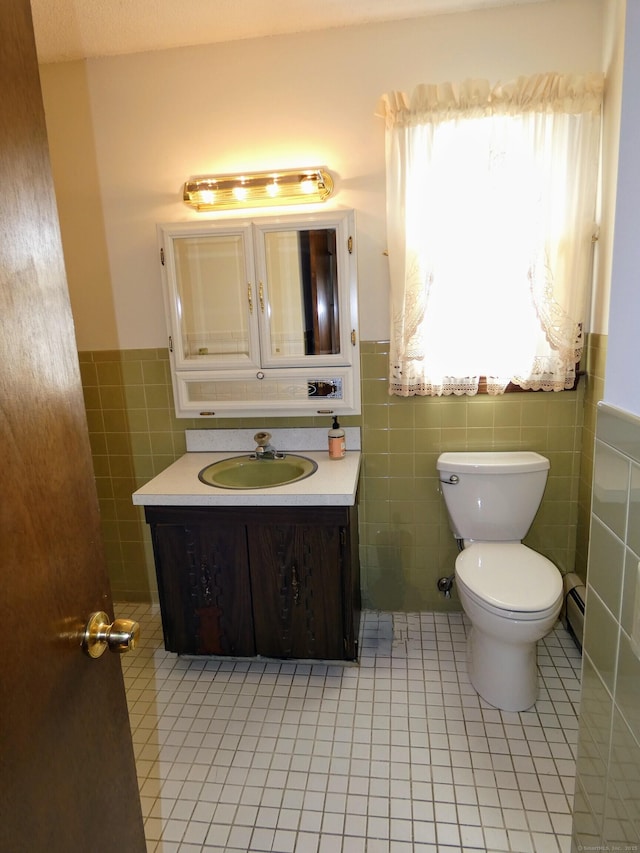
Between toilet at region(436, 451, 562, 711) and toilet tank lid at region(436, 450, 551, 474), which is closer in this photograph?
toilet at region(436, 451, 562, 711)

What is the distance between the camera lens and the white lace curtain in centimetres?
193

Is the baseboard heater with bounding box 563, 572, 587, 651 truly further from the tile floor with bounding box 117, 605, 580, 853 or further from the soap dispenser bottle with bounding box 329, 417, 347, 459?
the soap dispenser bottle with bounding box 329, 417, 347, 459

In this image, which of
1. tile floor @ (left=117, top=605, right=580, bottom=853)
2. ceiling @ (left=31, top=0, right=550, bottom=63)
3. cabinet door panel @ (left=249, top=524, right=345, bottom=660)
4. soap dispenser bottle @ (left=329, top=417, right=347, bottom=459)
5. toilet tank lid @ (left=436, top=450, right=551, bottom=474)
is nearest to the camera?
tile floor @ (left=117, top=605, right=580, bottom=853)

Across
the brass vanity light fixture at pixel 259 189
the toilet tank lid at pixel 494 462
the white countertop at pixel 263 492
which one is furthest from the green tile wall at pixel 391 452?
the brass vanity light fixture at pixel 259 189

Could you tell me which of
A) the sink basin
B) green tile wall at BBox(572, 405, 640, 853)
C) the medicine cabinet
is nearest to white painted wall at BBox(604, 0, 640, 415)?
green tile wall at BBox(572, 405, 640, 853)

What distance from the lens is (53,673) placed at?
702 mm

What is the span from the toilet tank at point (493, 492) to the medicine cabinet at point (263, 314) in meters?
0.52

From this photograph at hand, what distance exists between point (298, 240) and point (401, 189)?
0.45 metres

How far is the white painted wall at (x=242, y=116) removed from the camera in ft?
6.57

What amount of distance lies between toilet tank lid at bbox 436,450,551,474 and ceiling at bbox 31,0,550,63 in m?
1.72

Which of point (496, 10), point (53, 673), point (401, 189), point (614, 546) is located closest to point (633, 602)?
point (614, 546)

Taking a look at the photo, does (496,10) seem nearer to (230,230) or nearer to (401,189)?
(401,189)

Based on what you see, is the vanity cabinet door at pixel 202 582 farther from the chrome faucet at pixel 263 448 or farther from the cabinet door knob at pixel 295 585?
the chrome faucet at pixel 263 448

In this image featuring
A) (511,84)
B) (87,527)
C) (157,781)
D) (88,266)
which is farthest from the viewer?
(88,266)
